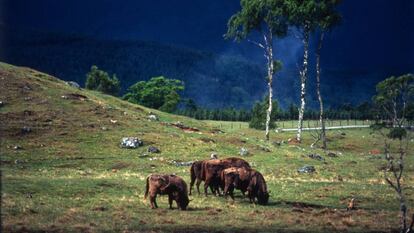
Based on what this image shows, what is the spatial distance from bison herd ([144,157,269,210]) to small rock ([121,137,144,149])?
1794 cm

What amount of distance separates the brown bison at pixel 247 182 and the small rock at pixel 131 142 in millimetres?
21660

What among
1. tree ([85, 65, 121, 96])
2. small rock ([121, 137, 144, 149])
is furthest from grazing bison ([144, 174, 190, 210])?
tree ([85, 65, 121, 96])

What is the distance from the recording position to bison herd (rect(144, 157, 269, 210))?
26781 millimetres

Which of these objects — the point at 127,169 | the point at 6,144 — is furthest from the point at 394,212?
the point at 6,144

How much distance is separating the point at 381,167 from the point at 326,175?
1037 cm

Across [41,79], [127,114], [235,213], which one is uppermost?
[41,79]

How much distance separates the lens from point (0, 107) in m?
59.0

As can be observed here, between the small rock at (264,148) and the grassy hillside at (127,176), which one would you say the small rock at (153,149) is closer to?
the grassy hillside at (127,176)

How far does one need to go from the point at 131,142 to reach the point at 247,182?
2398 cm

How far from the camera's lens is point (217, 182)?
3256 centimetres

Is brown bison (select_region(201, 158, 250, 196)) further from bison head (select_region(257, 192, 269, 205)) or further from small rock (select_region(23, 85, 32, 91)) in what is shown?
small rock (select_region(23, 85, 32, 91))

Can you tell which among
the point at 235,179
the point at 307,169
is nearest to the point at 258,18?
the point at 307,169

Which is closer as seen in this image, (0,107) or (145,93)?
(0,107)

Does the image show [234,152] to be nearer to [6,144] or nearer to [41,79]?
[6,144]
